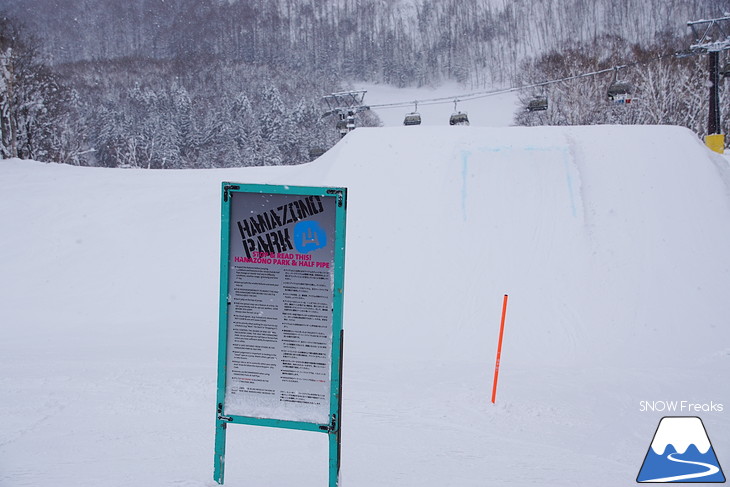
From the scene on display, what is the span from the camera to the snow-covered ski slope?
5207 millimetres

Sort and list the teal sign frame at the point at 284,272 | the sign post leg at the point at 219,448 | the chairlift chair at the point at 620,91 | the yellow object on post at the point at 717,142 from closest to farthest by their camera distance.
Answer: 1. the teal sign frame at the point at 284,272
2. the sign post leg at the point at 219,448
3. the yellow object on post at the point at 717,142
4. the chairlift chair at the point at 620,91

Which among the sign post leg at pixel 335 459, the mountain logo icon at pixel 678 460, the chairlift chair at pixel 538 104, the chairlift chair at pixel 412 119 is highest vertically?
the chairlift chair at pixel 538 104

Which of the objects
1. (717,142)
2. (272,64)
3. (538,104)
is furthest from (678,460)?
(272,64)

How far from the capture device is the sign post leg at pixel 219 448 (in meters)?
3.93

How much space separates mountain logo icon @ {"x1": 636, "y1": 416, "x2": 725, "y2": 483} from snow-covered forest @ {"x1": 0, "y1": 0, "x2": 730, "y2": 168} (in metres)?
31.8

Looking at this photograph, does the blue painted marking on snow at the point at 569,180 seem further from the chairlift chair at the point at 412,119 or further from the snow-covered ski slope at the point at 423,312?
the chairlift chair at the point at 412,119

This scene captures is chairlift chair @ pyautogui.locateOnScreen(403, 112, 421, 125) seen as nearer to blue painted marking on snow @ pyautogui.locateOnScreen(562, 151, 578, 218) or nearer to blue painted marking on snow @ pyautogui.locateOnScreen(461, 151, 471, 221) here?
Result: blue painted marking on snow @ pyautogui.locateOnScreen(461, 151, 471, 221)

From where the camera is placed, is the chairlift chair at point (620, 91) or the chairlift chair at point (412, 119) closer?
the chairlift chair at point (620, 91)

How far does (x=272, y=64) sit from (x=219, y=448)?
138501 mm

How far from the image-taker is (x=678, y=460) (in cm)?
511

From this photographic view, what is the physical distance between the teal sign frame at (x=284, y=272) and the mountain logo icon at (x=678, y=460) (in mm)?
3247

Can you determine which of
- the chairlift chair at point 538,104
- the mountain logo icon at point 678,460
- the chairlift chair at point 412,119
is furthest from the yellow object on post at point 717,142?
the mountain logo icon at point 678,460

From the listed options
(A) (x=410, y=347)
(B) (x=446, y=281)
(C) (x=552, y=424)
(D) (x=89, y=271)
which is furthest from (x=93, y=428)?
(D) (x=89, y=271)

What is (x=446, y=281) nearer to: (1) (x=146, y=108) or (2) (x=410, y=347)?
(2) (x=410, y=347)
